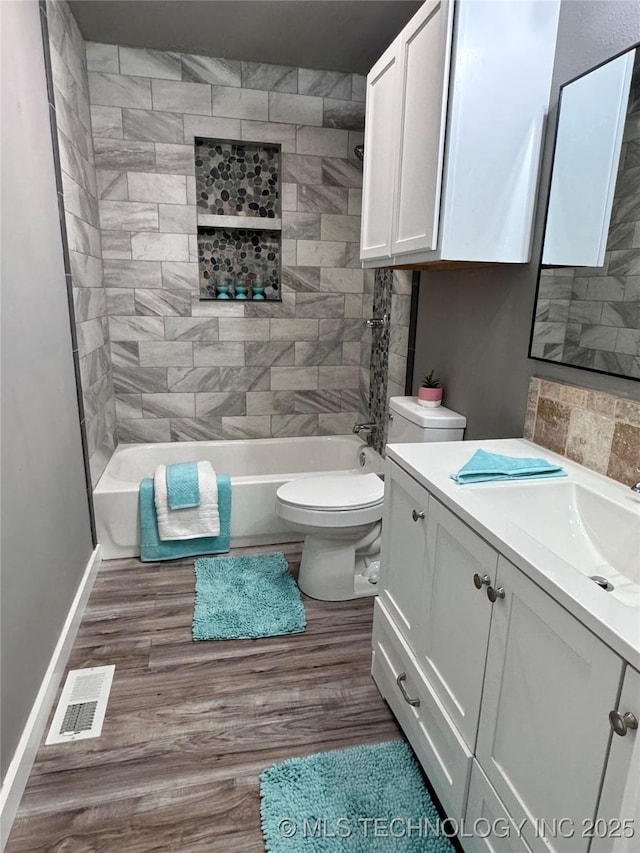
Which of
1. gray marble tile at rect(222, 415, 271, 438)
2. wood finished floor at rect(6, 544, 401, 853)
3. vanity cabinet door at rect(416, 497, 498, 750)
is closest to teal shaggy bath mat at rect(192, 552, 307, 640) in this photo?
wood finished floor at rect(6, 544, 401, 853)

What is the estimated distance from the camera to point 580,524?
1.36 m

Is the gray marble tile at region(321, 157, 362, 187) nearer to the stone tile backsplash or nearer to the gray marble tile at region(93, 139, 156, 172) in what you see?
the gray marble tile at region(93, 139, 156, 172)

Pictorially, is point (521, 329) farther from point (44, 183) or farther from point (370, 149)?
point (44, 183)

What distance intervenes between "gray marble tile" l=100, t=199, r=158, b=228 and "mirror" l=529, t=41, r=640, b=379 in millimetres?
2323

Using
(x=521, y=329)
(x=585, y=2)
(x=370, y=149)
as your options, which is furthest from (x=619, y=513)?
(x=370, y=149)

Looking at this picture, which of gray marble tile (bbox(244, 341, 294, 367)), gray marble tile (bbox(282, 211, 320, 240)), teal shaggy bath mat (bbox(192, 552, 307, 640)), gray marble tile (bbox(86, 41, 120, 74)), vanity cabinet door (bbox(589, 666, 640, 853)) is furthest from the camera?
gray marble tile (bbox(244, 341, 294, 367))

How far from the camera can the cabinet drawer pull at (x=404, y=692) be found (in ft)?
5.04

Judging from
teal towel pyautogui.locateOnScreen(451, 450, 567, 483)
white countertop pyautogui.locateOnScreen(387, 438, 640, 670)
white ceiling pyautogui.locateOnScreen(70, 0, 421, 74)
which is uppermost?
white ceiling pyautogui.locateOnScreen(70, 0, 421, 74)

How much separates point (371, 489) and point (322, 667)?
81 centimetres

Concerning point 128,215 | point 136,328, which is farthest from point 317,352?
point 128,215

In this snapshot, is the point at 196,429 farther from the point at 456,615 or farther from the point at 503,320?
the point at 456,615

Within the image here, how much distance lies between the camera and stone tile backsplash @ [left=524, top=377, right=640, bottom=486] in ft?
4.55

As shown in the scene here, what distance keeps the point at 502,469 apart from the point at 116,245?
268 cm

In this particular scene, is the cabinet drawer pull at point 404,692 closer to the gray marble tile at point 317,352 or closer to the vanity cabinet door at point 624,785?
the vanity cabinet door at point 624,785
